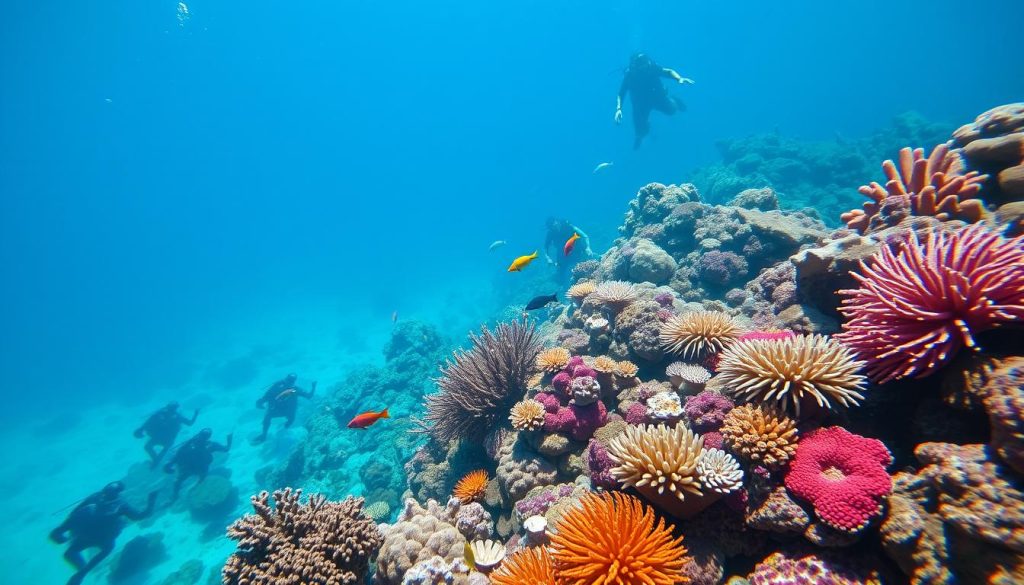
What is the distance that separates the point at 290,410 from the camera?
1950cm

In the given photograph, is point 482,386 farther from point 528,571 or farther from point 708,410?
point 708,410

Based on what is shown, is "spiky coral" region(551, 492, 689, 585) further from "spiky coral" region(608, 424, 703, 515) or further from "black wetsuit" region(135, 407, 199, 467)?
"black wetsuit" region(135, 407, 199, 467)

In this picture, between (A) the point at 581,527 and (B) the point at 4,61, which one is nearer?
(A) the point at 581,527

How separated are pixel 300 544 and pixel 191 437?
21495 millimetres

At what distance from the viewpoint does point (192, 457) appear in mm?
16656

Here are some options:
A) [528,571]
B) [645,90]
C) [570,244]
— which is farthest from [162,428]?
[645,90]

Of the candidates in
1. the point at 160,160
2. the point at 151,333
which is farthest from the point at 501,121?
the point at 151,333

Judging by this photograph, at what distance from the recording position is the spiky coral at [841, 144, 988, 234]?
13.9 ft

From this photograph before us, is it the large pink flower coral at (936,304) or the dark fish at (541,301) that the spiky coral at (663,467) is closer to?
the large pink flower coral at (936,304)

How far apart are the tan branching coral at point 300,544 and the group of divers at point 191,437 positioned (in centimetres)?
273

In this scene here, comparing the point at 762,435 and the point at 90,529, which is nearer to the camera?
the point at 762,435

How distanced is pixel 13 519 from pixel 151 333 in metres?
42.5

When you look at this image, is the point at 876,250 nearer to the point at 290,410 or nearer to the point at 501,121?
the point at 290,410

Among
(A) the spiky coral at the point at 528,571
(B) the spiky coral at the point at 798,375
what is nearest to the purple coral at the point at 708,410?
(B) the spiky coral at the point at 798,375
